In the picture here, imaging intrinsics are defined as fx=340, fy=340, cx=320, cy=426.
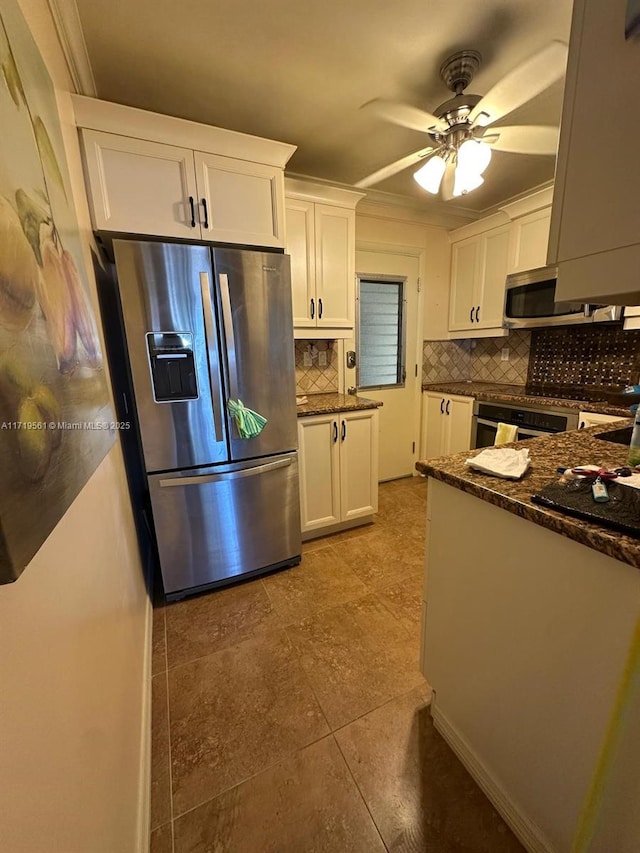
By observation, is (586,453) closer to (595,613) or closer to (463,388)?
(595,613)

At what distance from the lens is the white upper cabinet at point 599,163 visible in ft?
1.89

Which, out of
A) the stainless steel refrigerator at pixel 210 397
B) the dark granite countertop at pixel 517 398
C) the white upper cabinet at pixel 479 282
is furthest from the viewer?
the white upper cabinet at pixel 479 282

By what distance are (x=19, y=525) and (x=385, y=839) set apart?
129cm

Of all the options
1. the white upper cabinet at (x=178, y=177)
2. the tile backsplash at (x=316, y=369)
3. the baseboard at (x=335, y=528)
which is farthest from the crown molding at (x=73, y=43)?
the baseboard at (x=335, y=528)

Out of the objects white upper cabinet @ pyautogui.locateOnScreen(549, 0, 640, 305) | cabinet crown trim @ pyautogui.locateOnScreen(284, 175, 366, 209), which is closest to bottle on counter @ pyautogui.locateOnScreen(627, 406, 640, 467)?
white upper cabinet @ pyautogui.locateOnScreen(549, 0, 640, 305)

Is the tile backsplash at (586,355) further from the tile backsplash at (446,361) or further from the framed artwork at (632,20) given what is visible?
the framed artwork at (632,20)

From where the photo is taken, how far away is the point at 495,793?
3.31ft

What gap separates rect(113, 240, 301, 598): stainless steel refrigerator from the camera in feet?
5.14

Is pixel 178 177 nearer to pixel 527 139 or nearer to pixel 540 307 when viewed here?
pixel 527 139

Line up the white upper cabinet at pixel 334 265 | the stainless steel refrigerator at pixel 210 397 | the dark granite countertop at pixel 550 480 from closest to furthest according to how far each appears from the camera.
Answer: the dark granite countertop at pixel 550 480
the stainless steel refrigerator at pixel 210 397
the white upper cabinet at pixel 334 265

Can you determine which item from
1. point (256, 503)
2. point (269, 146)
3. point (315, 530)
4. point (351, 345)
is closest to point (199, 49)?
point (269, 146)

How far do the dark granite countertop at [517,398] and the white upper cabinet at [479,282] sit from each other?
525mm

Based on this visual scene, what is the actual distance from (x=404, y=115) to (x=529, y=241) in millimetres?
1520

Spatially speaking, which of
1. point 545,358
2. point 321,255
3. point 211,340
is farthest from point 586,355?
point 211,340
